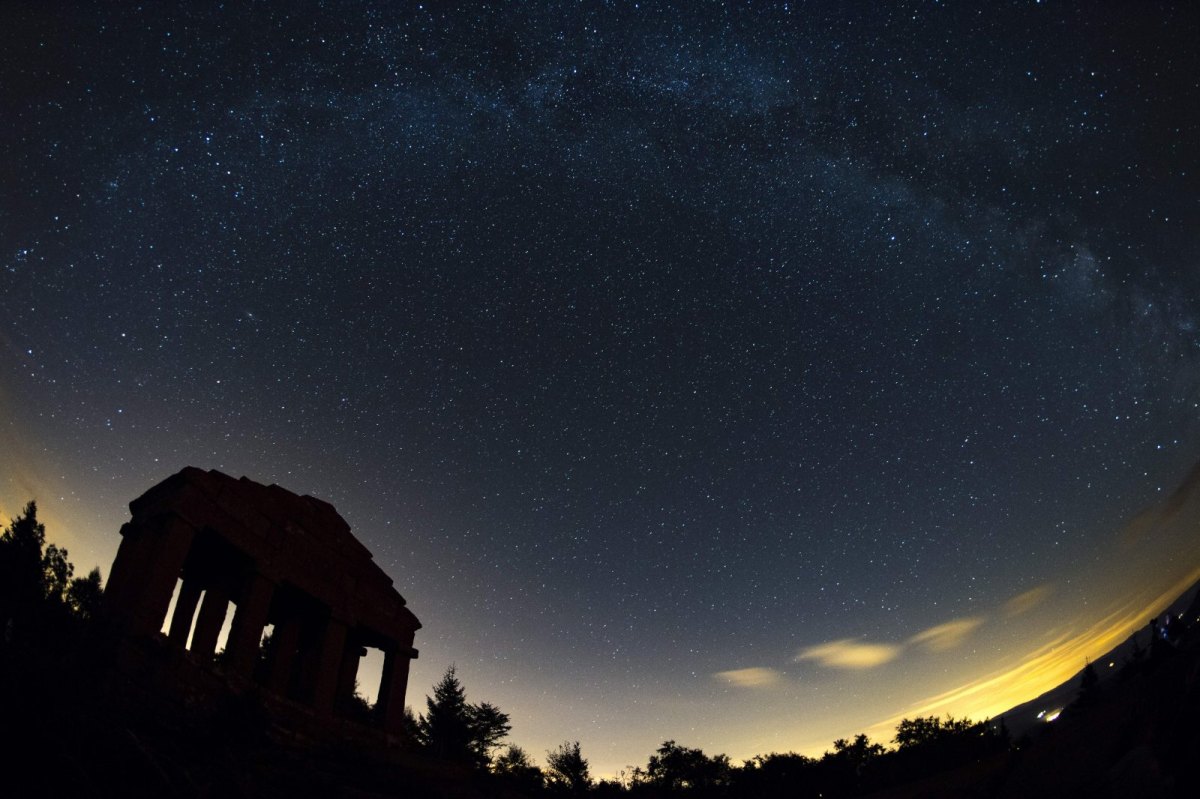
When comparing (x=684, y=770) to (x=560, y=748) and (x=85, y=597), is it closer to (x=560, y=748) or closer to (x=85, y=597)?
(x=560, y=748)

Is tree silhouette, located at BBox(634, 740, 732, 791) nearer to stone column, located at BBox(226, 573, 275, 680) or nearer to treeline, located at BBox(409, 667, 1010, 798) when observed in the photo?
treeline, located at BBox(409, 667, 1010, 798)

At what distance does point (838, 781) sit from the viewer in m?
28.8

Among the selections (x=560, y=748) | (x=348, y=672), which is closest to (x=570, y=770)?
(x=560, y=748)

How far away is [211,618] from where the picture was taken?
57.4 feet

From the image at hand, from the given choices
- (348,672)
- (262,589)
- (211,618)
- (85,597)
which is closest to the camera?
(85,597)

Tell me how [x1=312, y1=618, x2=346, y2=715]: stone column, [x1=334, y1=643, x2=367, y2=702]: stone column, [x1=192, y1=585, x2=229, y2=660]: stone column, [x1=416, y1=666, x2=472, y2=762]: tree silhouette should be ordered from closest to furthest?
1. [x1=312, y1=618, x2=346, y2=715]: stone column
2. [x1=192, y1=585, x2=229, y2=660]: stone column
3. [x1=334, y1=643, x2=367, y2=702]: stone column
4. [x1=416, y1=666, x2=472, y2=762]: tree silhouette

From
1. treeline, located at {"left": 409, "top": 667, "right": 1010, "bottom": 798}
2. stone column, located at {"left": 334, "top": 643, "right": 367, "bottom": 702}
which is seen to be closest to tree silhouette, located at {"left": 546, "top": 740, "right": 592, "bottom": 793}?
treeline, located at {"left": 409, "top": 667, "right": 1010, "bottom": 798}

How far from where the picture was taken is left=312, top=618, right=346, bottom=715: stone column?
668 inches

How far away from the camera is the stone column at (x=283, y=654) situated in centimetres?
1819

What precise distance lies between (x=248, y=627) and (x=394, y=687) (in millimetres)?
6075

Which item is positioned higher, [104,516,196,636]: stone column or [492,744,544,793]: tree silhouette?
[104,516,196,636]: stone column

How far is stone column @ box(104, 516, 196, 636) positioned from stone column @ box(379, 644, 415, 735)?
28.1 feet

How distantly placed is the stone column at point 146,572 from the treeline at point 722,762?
17.7 meters

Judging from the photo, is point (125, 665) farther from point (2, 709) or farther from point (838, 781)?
point (838, 781)
